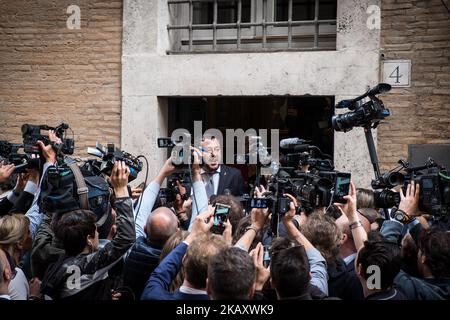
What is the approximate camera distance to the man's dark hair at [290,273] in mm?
2498

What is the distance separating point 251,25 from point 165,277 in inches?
198

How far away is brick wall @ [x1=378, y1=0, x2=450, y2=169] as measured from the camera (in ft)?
21.2

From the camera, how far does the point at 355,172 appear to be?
22.2ft

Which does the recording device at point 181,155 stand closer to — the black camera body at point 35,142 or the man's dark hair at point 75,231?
the man's dark hair at point 75,231

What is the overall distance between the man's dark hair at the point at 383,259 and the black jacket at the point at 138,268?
1.16 metres

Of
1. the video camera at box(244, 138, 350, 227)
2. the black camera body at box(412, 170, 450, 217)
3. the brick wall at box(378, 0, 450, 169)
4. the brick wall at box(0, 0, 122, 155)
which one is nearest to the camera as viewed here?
the video camera at box(244, 138, 350, 227)

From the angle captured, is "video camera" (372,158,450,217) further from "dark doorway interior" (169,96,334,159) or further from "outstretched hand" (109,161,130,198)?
"dark doorway interior" (169,96,334,159)

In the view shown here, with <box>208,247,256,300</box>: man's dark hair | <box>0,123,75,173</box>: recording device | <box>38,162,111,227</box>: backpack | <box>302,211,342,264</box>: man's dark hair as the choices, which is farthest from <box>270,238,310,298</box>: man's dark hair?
<box>0,123,75,173</box>: recording device

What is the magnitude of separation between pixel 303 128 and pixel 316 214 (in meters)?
4.65

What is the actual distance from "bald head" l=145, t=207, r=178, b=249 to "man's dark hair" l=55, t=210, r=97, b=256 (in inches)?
13.0

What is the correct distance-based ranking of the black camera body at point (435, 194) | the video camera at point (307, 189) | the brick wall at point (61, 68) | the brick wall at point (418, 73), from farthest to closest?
the brick wall at point (61, 68) → the brick wall at point (418, 73) → the black camera body at point (435, 194) → the video camera at point (307, 189)

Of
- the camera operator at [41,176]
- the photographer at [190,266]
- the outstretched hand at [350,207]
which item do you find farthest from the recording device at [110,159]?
the outstretched hand at [350,207]
